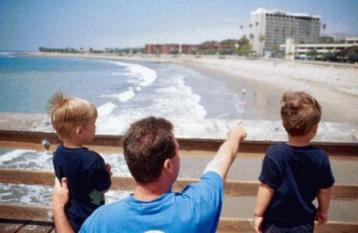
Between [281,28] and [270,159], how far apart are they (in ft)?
589

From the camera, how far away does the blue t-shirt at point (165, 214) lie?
3.98ft

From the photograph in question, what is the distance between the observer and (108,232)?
1.24 metres

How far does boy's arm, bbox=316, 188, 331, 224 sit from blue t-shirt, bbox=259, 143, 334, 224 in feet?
0.11

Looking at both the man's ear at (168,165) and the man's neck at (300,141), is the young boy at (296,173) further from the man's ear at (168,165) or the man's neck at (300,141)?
the man's ear at (168,165)

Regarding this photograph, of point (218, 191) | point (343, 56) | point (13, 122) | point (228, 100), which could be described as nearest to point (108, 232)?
point (218, 191)

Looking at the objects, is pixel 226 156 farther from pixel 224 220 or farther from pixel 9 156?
pixel 9 156

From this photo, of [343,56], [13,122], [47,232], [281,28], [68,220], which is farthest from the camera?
[281,28]

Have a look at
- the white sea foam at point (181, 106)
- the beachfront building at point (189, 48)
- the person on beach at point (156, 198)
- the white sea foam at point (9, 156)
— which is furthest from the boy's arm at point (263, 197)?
the beachfront building at point (189, 48)

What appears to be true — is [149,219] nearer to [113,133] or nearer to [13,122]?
[113,133]

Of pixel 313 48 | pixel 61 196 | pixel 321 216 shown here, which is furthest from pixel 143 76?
pixel 313 48

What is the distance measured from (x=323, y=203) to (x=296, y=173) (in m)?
0.27

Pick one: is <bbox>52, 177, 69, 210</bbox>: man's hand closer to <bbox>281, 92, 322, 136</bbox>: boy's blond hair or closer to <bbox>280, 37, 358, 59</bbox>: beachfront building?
<bbox>281, 92, 322, 136</bbox>: boy's blond hair

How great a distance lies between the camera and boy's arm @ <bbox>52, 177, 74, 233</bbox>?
5.66ft

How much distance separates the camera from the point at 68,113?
72.3 inches
